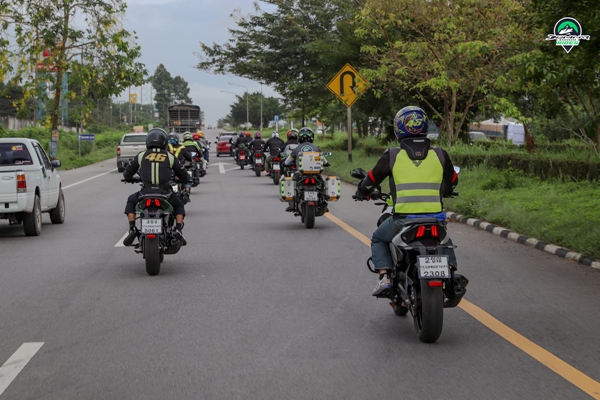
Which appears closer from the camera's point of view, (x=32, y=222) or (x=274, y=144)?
(x=32, y=222)

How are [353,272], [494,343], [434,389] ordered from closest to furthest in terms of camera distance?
[434,389], [494,343], [353,272]

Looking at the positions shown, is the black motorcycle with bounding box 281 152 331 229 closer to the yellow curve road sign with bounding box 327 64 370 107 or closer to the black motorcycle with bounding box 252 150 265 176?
the yellow curve road sign with bounding box 327 64 370 107

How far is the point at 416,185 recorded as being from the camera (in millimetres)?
6910

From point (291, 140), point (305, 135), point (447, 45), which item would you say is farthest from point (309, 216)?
point (447, 45)

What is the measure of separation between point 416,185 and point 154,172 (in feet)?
14.1

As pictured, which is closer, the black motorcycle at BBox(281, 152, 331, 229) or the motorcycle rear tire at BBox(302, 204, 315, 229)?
the black motorcycle at BBox(281, 152, 331, 229)

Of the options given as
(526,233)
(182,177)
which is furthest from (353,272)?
(526,233)

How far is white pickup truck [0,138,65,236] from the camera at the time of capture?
14.1 m

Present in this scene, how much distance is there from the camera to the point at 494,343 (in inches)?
261

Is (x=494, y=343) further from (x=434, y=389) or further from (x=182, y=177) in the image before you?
(x=182, y=177)

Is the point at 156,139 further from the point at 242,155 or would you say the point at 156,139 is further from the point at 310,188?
the point at 242,155

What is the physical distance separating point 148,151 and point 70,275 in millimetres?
1700

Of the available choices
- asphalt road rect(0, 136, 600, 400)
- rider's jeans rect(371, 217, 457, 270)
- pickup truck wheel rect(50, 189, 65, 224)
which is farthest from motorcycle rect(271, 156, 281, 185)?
rider's jeans rect(371, 217, 457, 270)

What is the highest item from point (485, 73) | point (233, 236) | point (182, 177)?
point (485, 73)
